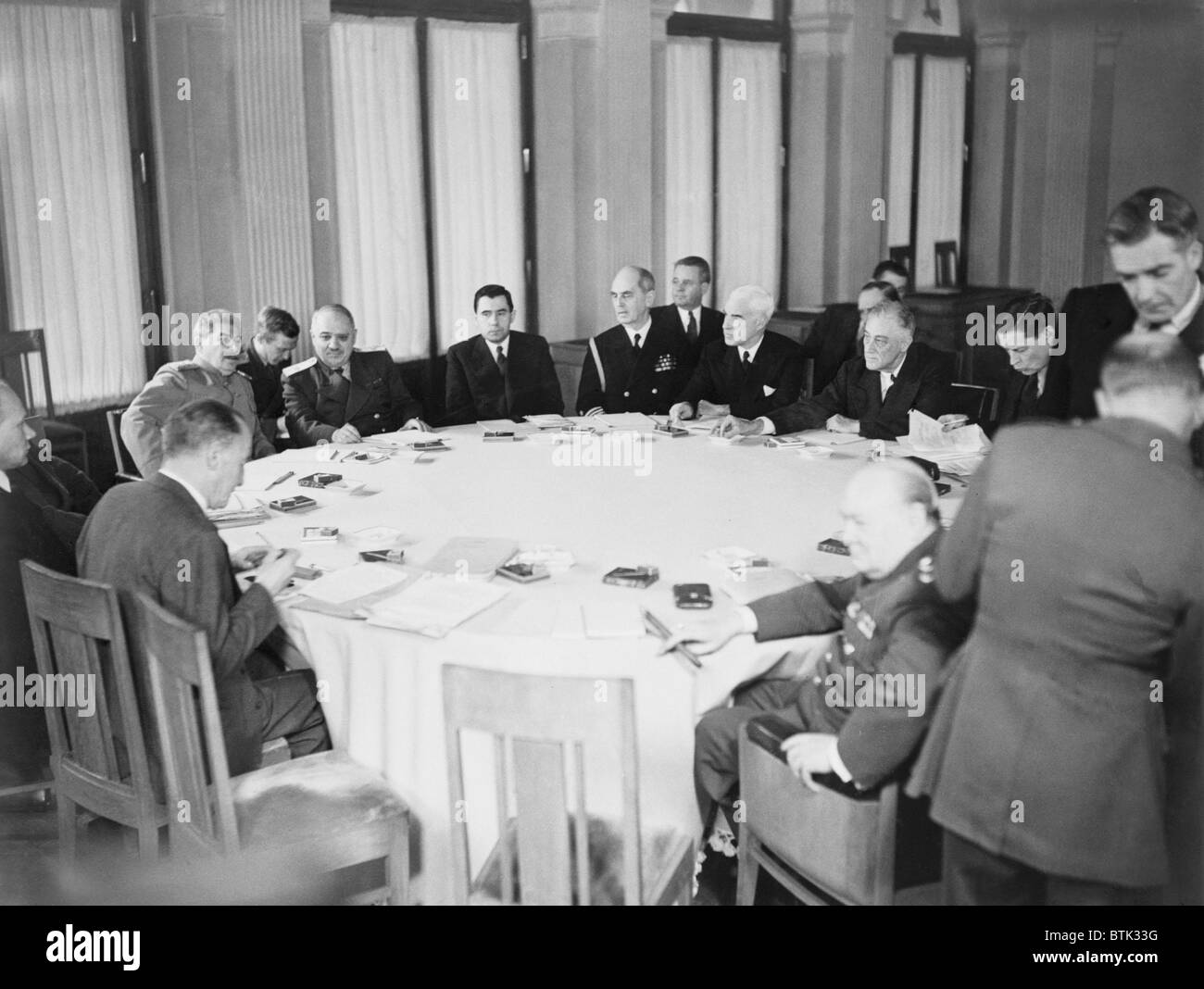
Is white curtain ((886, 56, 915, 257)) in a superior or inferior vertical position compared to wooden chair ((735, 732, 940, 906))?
superior

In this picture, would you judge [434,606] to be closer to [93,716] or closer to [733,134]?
[93,716]

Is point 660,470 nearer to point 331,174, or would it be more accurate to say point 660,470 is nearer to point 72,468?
point 331,174

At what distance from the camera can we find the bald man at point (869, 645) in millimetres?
2828

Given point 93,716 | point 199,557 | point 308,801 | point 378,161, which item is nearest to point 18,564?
point 93,716

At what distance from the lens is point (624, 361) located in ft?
20.3

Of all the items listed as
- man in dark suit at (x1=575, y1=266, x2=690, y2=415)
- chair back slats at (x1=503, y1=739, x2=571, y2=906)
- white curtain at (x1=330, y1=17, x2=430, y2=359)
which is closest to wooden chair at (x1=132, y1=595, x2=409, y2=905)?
chair back slats at (x1=503, y1=739, x2=571, y2=906)

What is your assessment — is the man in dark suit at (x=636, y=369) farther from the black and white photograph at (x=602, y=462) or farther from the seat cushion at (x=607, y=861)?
the seat cushion at (x=607, y=861)

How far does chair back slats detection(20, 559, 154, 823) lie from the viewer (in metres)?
3.12

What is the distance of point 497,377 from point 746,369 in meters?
1.15

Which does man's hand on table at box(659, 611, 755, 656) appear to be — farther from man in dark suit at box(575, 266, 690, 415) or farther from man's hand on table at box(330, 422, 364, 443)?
man in dark suit at box(575, 266, 690, 415)

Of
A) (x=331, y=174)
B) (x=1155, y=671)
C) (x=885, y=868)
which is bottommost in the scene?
(x=885, y=868)

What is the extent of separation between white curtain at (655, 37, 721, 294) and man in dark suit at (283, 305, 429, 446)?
1.43 meters

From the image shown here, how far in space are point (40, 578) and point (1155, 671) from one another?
2556mm
